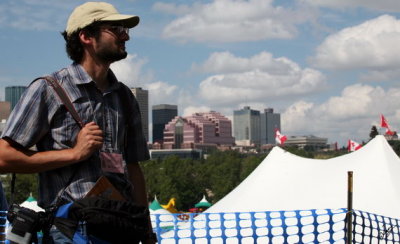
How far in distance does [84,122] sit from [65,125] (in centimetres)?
8

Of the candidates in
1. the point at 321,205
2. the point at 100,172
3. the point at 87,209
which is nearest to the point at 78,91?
the point at 100,172

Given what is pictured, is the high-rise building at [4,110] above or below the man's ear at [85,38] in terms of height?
above

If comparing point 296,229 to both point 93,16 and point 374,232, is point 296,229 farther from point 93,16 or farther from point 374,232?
point 93,16

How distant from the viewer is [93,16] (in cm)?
295

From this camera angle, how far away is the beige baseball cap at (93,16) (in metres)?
2.94

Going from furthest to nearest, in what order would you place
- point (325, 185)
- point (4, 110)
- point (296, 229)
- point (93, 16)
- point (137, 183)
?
point (4, 110), point (325, 185), point (296, 229), point (137, 183), point (93, 16)

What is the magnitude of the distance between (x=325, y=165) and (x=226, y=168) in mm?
82905

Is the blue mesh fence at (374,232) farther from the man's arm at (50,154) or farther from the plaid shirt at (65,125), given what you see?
the man's arm at (50,154)

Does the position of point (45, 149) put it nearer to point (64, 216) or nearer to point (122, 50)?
point (64, 216)

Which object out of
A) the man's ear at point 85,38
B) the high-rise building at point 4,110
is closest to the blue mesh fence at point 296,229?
the man's ear at point 85,38

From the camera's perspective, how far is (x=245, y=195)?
1425cm

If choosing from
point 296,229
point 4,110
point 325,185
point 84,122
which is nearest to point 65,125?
point 84,122

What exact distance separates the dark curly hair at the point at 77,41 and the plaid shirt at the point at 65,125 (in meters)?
0.06

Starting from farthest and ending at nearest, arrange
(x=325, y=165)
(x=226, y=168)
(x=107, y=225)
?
(x=226, y=168), (x=325, y=165), (x=107, y=225)
